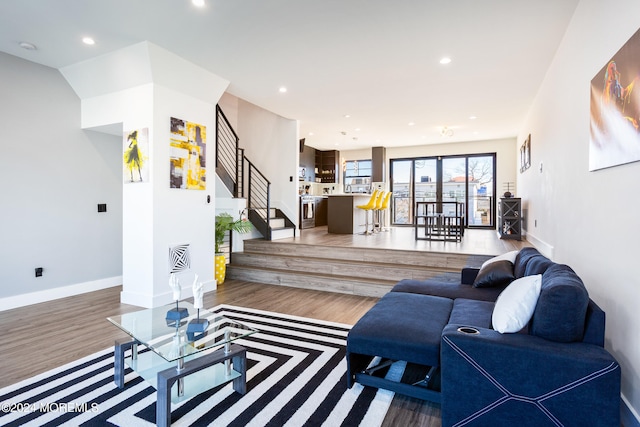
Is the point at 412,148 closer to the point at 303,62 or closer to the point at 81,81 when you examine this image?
the point at 303,62

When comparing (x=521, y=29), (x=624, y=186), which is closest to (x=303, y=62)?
(x=521, y=29)

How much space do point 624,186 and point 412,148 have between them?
8985mm

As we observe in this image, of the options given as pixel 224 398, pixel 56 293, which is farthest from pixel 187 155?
pixel 224 398

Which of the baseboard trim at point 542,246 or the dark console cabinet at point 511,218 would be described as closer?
the baseboard trim at point 542,246

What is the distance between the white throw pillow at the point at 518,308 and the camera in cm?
177

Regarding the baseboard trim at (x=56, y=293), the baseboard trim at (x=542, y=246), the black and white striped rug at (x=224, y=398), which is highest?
the baseboard trim at (x=542, y=246)

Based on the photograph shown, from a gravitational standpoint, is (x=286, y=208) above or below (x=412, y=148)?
below

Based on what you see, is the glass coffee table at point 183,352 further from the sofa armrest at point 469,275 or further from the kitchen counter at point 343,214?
the kitchen counter at point 343,214

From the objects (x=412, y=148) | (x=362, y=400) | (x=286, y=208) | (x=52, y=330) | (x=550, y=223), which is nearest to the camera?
(x=362, y=400)

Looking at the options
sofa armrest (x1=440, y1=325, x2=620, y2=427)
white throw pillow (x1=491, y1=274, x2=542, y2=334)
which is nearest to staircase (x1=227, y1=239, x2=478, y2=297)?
white throw pillow (x1=491, y1=274, x2=542, y2=334)

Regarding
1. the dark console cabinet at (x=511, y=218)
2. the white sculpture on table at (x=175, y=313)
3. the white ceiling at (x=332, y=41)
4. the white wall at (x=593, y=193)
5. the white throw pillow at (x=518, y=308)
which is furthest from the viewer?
the dark console cabinet at (x=511, y=218)

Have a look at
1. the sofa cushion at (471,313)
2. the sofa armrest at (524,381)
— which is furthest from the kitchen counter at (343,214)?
the sofa armrest at (524,381)

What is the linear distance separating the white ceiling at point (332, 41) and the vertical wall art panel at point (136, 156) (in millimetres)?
1005

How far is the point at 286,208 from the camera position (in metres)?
7.44
